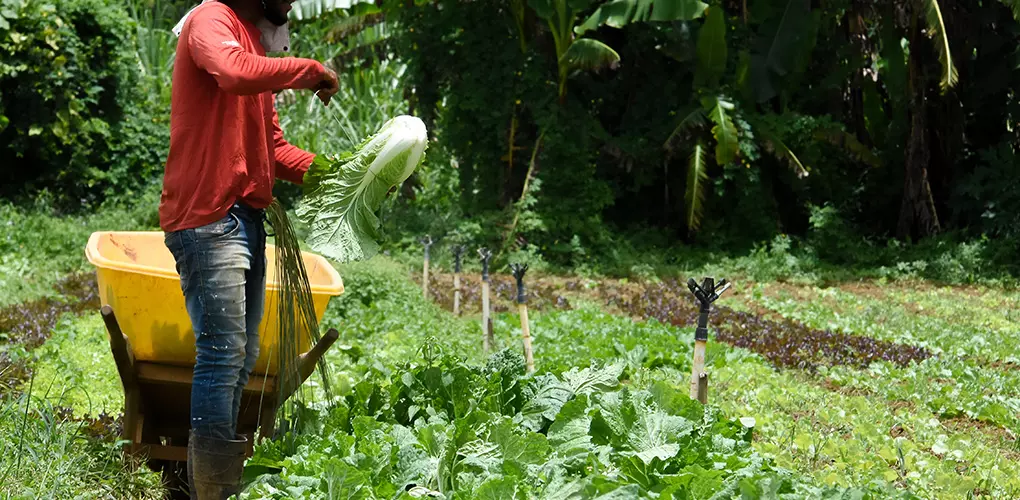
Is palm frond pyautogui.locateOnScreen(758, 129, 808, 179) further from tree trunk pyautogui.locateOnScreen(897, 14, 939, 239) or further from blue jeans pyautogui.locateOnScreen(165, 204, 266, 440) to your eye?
blue jeans pyautogui.locateOnScreen(165, 204, 266, 440)

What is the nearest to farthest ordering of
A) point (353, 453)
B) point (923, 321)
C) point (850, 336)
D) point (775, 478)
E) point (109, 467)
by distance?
point (775, 478) → point (353, 453) → point (109, 467) → point (850, 336) → point (923, 321)

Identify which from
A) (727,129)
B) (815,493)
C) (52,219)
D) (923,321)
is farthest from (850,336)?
(52,219)

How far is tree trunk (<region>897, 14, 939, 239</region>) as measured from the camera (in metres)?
14.6

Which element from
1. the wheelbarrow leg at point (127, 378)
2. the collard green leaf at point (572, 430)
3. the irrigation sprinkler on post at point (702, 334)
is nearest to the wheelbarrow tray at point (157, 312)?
the wheelbarrow leg at point (127, 378)

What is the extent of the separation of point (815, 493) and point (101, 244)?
2945mm

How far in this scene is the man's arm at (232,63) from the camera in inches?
118

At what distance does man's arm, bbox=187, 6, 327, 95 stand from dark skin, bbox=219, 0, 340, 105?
104 millimetres

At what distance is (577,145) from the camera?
15133 millimetres

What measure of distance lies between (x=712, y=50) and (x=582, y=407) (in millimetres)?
11732

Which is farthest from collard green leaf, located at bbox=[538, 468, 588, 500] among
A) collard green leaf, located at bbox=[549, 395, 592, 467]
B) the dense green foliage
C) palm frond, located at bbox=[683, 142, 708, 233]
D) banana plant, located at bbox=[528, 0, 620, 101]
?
palm frond, located at bbox=[683, 142, 708, 233]

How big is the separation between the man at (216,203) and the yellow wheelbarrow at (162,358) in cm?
30

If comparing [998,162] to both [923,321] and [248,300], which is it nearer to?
[923,321]

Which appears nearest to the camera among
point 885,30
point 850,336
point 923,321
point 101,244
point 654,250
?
point 101,244

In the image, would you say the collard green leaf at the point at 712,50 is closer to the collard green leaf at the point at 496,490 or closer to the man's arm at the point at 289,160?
the man's arm at the point at 289,160
